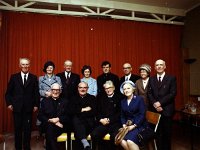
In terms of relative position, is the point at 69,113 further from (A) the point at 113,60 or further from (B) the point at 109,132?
(A) the point at 113,60

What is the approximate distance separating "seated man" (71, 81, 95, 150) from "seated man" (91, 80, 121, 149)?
13cm

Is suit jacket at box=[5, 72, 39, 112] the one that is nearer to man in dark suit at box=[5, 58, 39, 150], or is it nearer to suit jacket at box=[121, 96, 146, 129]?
man in dark suit at box=[5, 58, 39, 150]

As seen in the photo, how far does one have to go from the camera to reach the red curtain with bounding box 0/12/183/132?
5.53m

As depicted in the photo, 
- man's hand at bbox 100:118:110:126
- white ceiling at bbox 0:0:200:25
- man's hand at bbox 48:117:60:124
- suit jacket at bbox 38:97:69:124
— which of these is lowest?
man's hand at bbox 100:118:110:126

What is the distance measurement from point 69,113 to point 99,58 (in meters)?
2.84

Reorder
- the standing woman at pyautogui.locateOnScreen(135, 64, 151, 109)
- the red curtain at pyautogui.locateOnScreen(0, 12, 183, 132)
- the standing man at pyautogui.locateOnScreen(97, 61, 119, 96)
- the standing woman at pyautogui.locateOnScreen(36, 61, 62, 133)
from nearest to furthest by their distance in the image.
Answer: the standing woman at pyautogui.locateOnScreen(135, 64, 151, 109) → the standing woman at pyautogui.locateOnScreen(36, 61, 62, 133) → the standing man at pyautogui.locateOnScreen(97, 61, 119, 96) → the red curtain at pyautogui.locateOnScreen(0, 12, 183, 132)

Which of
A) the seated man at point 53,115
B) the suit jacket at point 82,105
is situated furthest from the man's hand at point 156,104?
the seated man at point 53,115

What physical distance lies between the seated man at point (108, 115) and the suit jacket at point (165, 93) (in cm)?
57

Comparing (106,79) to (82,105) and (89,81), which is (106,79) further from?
(82,105)

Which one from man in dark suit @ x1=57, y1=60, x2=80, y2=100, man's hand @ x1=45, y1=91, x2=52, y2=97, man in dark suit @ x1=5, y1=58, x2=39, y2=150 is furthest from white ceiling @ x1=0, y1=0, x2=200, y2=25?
man's hand @ x1=45, y1=91, x2=52, y2=97

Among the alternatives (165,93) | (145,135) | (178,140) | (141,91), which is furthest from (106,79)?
(178,140)

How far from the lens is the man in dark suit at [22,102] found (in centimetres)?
370

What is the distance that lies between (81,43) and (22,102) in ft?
9.29

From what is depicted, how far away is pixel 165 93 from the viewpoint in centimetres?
363
